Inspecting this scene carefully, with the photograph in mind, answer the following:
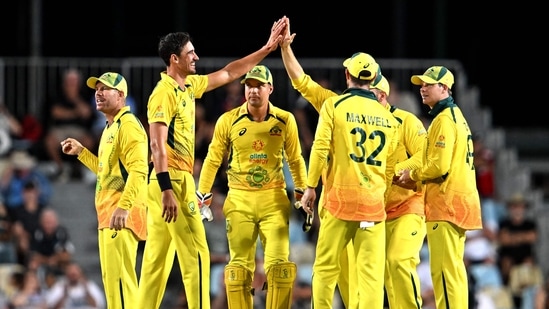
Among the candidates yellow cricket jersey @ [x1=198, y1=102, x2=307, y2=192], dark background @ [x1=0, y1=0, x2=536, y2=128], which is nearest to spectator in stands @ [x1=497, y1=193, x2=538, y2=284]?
dark background @ [x1=0, y1=0, x2=536, y2=128]

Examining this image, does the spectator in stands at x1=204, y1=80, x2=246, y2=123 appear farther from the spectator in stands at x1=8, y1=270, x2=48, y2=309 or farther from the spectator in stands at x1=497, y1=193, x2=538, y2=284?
the spectator in stands at x1=497, y1=193, x2=538, y2=284

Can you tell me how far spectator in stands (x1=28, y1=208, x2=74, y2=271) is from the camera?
21125 mm

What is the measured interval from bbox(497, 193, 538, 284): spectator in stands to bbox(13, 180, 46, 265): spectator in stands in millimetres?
6423

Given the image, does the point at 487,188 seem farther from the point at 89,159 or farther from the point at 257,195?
the point at 89,159

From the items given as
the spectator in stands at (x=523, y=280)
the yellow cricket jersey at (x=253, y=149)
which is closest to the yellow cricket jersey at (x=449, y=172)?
the yellow cricket jersey at (x=253, y=149)

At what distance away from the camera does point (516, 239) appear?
22.0m

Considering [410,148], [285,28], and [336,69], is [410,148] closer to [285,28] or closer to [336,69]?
[285,28]

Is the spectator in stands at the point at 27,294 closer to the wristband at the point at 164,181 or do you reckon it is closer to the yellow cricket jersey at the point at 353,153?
the wristband at the point at 164,181

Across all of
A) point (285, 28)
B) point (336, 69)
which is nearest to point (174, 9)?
point (336, 69)

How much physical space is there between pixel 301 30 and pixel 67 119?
536 cm

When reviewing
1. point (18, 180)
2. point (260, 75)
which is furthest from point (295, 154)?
point (18, 180)

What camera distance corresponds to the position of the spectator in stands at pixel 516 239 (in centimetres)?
2202

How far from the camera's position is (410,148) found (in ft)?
50.5

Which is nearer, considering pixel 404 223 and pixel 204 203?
pixel 404 223
